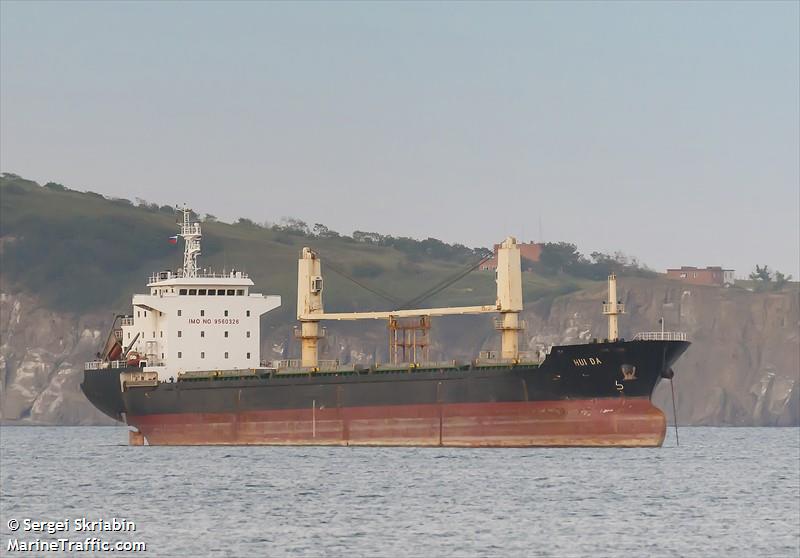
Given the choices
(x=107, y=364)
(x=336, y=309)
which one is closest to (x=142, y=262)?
(x=336, y=309)

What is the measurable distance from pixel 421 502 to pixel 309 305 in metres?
30.4

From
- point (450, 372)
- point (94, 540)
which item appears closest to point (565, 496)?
point (94, 540)

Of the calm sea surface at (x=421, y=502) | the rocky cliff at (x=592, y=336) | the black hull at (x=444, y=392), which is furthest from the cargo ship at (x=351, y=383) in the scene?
the rocky cliff at (x=592, y=336)

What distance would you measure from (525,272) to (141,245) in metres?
46.2

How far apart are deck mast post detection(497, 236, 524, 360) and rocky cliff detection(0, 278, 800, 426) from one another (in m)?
90.6

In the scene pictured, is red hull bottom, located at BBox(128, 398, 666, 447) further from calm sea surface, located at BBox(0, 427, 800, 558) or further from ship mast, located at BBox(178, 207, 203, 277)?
ship mast, located at BBox(178, 207, 203, 277)

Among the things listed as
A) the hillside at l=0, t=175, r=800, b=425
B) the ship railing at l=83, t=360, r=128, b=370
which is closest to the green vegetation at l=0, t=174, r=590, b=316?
the hillside at l=0, t=175, r=800, b=425

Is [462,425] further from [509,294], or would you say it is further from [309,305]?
[309,305]

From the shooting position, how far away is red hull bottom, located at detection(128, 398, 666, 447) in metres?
61.3

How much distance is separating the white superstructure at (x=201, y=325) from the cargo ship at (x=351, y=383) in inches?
2.5

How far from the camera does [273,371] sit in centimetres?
6944

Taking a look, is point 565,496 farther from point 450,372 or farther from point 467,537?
point 450,372

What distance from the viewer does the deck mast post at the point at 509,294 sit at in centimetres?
6700

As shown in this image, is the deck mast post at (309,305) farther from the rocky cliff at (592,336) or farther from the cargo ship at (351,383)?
the rocky cliff at (592,336)
